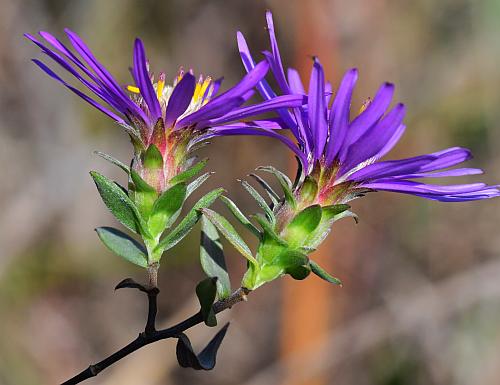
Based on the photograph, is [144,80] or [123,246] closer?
[144,80]

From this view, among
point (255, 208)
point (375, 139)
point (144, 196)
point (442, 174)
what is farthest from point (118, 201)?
point (255, 208)

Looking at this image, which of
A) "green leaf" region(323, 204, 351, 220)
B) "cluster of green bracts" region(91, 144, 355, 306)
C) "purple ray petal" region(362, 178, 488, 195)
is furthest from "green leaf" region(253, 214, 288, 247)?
"purple ray petal" region(362, 178, 488, 195)

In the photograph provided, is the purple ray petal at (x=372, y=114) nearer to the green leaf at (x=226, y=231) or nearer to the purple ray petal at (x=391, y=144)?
the purple ray petal at (x=391, y=144)

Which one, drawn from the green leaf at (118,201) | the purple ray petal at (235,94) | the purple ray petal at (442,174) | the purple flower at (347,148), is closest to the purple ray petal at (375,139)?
the purple flower at (347,148)

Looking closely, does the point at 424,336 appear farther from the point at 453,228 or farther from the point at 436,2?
the point at 436,2

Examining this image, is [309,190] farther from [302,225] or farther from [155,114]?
[155,114]
